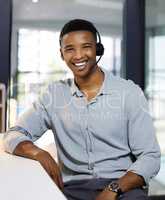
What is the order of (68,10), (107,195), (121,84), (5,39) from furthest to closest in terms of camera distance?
(68,10), (5,39), (121,84), (107,195)

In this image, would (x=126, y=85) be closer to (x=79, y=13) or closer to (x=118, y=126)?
(x=118, y=126)

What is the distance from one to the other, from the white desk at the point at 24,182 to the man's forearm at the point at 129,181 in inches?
12.0

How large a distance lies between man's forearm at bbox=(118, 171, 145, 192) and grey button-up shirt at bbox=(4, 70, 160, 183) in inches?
2.9

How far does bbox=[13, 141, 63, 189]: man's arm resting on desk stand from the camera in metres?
1.30

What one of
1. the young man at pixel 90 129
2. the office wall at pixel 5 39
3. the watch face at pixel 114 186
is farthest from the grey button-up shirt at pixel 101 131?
the office wall at pixel 5 39

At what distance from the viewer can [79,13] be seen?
3025 mm

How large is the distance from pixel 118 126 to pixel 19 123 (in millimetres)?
411

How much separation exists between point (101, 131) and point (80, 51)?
0.34 m

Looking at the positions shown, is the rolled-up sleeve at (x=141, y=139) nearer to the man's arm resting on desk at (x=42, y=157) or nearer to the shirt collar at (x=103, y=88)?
the shirt collar at (x=103, y=88)

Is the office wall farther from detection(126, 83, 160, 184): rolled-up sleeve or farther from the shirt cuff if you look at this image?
detection(126, 83, 160, 184): rolled-up sleeve

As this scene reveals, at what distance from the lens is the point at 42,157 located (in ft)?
4.37

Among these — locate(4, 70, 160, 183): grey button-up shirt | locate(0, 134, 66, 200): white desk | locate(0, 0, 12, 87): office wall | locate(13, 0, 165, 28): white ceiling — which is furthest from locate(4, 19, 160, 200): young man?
locate(13, 0, 165, 28): white ceiling

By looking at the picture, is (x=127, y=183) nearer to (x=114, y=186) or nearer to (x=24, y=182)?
(x=114, y=186)

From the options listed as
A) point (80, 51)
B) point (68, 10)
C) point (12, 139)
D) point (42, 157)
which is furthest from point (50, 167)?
point (68, 10)
